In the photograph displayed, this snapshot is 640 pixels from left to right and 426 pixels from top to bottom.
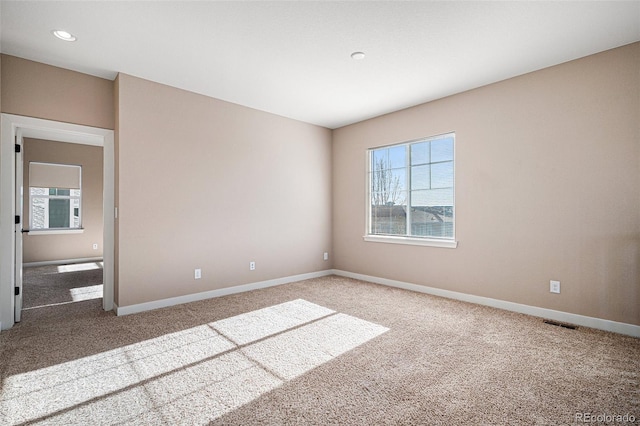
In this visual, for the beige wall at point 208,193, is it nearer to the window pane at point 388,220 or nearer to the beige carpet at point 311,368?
the beige carpet at point 311,368

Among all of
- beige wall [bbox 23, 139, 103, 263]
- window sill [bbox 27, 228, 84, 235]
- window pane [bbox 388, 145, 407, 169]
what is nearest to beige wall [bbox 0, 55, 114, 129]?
window pane [bbox 388, 145, 407, 169]

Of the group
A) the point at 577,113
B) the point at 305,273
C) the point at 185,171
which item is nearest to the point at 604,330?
the point at 577,113

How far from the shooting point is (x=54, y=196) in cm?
682

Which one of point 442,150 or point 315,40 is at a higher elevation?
point 315,40

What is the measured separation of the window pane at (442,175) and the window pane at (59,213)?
7.61m

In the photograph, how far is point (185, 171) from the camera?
397 cm

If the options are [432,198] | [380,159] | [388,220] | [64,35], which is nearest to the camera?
[64,35]

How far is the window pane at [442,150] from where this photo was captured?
167 inches

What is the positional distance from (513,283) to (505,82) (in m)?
2.30

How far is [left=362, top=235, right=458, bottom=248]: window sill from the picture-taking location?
4.17 meters

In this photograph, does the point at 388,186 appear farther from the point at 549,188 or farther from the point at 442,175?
the point at 549,188

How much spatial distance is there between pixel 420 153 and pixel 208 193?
302cm

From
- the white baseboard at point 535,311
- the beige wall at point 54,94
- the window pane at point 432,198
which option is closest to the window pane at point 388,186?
the window pane at point 432,198

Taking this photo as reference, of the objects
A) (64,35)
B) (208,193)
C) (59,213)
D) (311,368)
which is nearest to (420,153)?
(208,193)
